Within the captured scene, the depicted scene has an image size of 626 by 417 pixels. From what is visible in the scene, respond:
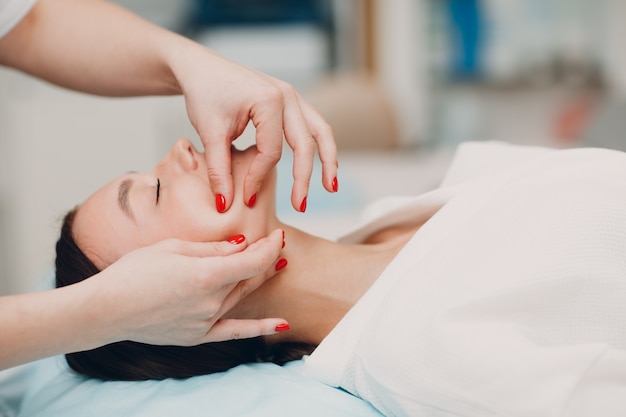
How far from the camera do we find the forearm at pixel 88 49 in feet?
4.46

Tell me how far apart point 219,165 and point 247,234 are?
130 mm

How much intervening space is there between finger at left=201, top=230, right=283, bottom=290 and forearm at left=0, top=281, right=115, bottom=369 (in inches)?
5.8

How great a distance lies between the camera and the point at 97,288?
0.91m

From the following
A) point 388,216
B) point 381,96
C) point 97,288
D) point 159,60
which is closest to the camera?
point 97,288

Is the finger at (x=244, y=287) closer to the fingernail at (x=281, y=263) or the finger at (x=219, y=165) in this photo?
the fingernail at (x=281, y=263)

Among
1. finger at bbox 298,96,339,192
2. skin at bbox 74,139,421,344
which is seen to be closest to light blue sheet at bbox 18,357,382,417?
skin at bbox 74,139,421,344

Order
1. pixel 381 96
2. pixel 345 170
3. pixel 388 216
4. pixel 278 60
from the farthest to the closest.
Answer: pixel 278 60
pixel 381 96
pixel 345 170
pixel 388 216

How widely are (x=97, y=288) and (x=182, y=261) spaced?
4.4 inches

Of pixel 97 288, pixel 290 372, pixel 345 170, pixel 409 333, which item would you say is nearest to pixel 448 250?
pixel 409 333

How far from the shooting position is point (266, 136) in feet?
3.60

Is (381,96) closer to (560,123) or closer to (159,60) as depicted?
(560,123)

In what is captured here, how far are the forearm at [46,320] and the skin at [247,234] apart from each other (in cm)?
28

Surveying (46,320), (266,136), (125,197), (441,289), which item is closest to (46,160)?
(125,197)

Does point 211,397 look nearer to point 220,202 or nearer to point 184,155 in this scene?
point 220,202
